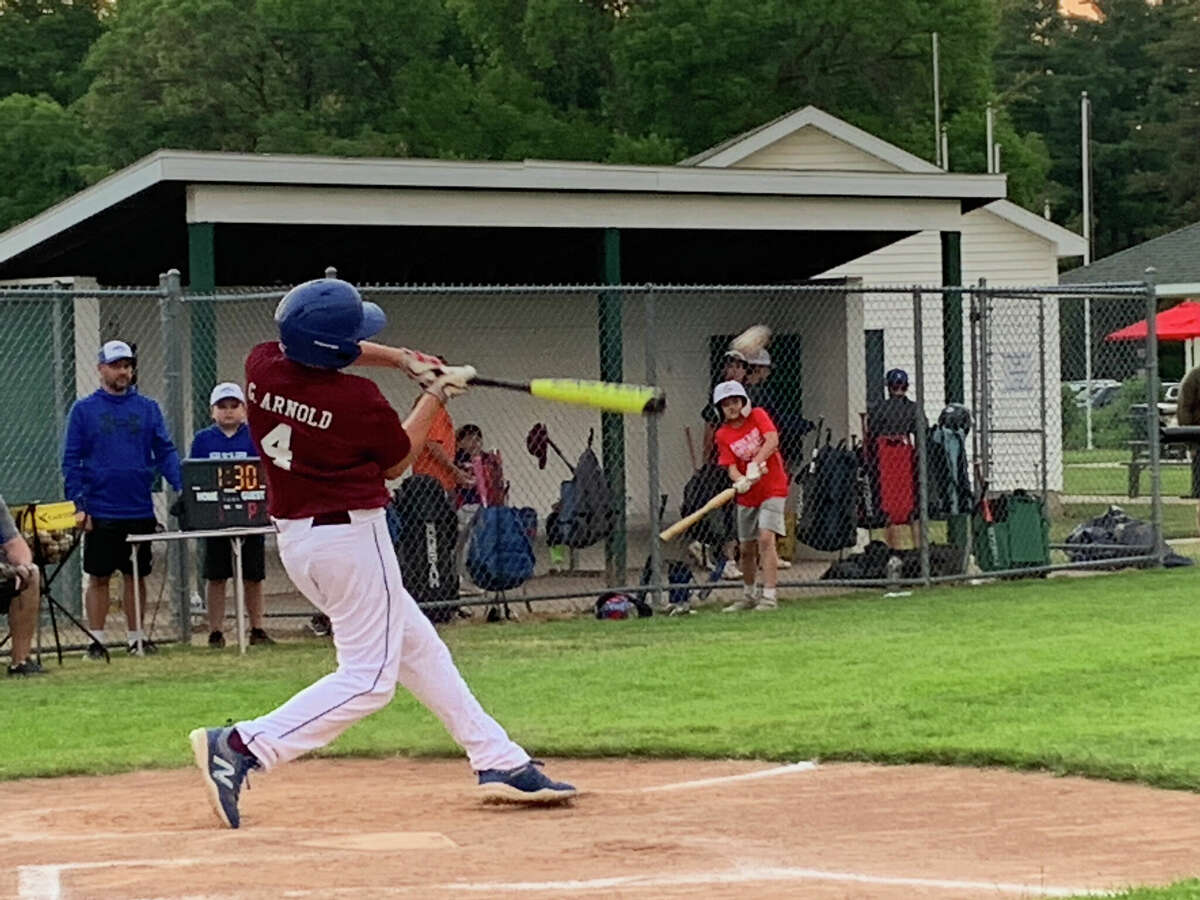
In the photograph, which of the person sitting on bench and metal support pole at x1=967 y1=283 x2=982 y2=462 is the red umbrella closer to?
metal support pole at x1=967 y1=283 x2=982 y2=462

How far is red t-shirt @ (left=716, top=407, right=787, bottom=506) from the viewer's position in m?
16.2

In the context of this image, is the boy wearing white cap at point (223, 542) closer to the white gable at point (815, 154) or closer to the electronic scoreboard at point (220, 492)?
the electronic scoreboard at point (220, 492)

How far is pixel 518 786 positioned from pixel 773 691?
3606 mm

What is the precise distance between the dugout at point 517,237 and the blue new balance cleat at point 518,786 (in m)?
7.53

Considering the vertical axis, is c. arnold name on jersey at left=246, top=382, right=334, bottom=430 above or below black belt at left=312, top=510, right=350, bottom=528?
above

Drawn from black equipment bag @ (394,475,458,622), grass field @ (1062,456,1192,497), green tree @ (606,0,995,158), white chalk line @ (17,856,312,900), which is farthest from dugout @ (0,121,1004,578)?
green tree @ (606,0,995,158)

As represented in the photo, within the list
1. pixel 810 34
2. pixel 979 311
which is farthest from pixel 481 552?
pixel 810 34

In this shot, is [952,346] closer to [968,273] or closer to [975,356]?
[975,356]

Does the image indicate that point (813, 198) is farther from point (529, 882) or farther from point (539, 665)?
point (529, 882)

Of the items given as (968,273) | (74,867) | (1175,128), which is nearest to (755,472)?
(74,867)

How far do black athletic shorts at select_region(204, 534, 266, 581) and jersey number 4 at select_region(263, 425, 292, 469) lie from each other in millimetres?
7015

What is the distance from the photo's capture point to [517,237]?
65.8ft

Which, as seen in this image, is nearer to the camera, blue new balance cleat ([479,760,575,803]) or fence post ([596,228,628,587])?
blue new balance cleat ([479,760,575,803])

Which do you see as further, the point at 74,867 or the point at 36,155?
the point at 36,155
